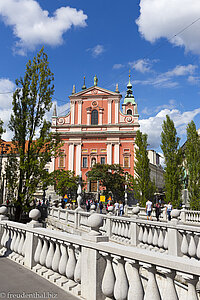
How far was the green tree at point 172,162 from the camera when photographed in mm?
25703

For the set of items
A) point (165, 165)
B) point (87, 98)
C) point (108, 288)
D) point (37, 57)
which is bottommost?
point (108, 288)

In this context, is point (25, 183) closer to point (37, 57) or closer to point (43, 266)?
point (37, 57)

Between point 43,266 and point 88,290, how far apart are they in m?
1.84

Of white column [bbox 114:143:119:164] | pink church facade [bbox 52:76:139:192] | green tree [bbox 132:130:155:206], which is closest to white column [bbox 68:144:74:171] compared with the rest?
pink church facade [bbox 52:76:139:192]

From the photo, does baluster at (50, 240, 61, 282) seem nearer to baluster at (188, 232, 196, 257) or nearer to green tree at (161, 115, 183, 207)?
baluster at (188, 232, 196, 257)

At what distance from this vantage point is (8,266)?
5.86 meters

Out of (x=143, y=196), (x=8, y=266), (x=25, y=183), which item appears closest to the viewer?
(x=8, y=266)

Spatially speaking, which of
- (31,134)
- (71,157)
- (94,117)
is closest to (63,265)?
(31,134)

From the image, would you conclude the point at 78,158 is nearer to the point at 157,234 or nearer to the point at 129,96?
the point at 129,96

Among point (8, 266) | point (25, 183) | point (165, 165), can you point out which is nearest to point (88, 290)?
point (8, 266)

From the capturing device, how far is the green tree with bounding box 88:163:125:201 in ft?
133

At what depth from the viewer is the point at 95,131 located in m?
47.7

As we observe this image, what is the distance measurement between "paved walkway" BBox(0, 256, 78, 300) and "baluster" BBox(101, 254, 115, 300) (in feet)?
2.09

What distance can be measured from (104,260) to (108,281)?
0.30 meters
